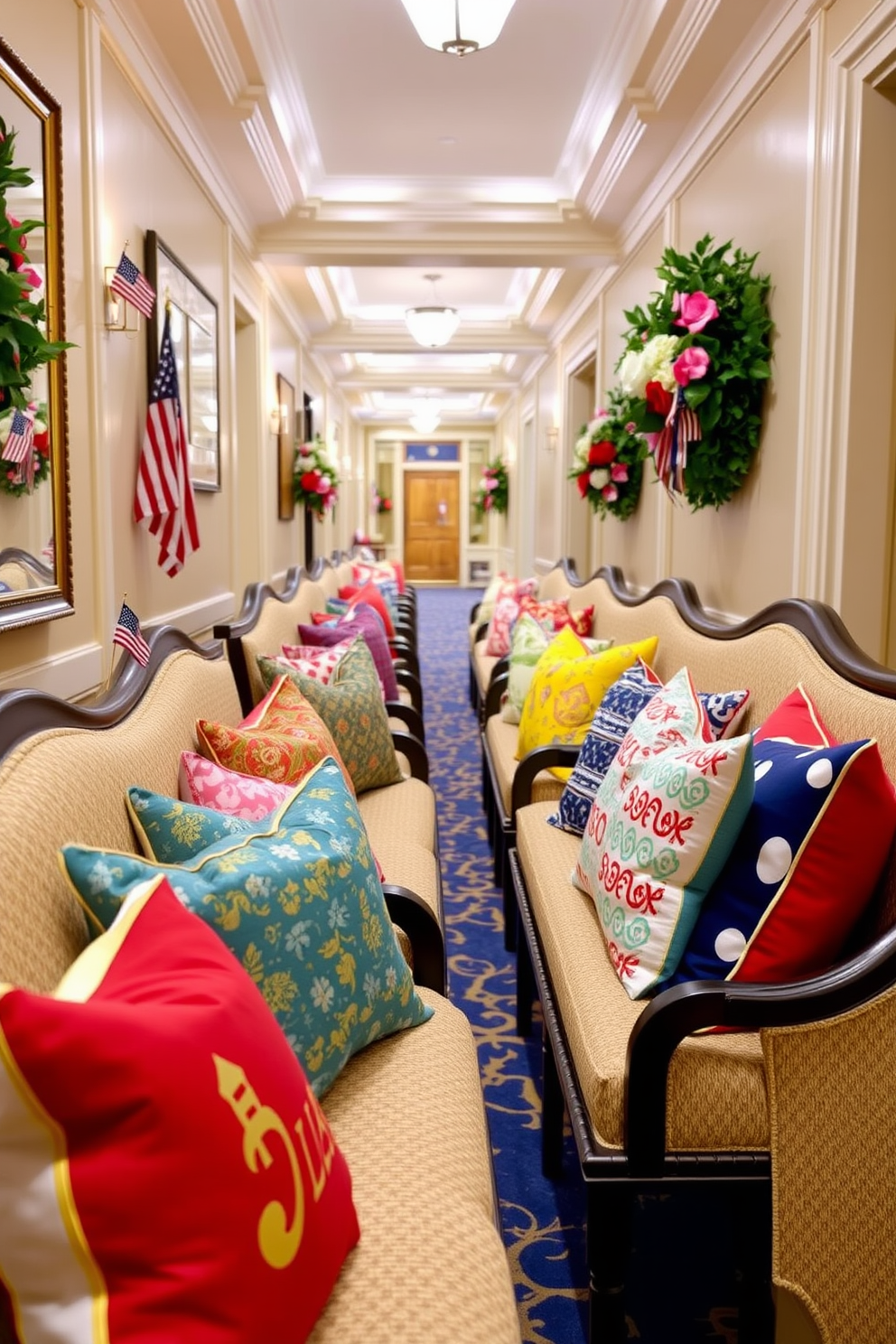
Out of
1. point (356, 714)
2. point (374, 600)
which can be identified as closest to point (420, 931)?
point (356, 714)

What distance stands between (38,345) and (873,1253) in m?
1.96

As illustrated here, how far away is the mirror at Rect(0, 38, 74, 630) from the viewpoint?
201cm

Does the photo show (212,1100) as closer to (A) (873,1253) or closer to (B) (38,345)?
(A) (873,1253)

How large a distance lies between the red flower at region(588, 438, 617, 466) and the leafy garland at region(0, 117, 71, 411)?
125 inches

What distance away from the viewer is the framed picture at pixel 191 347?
3.24m

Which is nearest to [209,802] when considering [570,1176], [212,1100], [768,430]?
[212,1100]

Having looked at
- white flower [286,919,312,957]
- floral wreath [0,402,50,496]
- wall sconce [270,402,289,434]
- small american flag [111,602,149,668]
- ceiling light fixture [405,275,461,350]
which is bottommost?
white flower [286,919,312,957]

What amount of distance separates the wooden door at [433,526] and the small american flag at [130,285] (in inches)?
578

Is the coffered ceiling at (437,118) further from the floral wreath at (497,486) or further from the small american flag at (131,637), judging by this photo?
the floral wreath at (497,486)

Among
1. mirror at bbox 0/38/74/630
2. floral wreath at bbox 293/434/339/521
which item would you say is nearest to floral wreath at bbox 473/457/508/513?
floral wreath at bbox 293/434/339/521

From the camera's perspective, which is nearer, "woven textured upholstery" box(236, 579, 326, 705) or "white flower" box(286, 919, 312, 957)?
"white flower" box(286, 919, 312, 957)

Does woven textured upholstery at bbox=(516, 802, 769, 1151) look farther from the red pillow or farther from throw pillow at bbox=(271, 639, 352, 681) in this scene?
the red pillow

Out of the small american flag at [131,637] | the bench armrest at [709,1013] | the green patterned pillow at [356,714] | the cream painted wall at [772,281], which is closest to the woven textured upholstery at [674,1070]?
the bench armrest at [709,1013]

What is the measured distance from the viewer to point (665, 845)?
1595 millimetres
